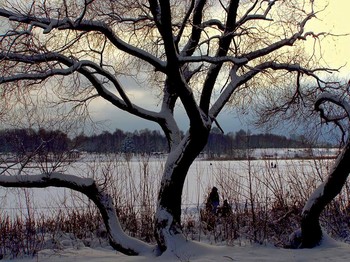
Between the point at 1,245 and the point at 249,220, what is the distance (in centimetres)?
A: 478

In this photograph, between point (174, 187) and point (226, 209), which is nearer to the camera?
point (174, 187)

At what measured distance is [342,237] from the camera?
852cm

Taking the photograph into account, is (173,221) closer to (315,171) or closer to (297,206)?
(297,206)

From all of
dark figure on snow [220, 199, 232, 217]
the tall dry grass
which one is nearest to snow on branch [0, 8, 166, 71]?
the tall dry grass

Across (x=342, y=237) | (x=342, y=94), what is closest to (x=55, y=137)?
(x=342, y=94)

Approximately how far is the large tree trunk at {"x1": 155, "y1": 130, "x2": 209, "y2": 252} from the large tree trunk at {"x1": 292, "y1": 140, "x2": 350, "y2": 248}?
6.68 feet

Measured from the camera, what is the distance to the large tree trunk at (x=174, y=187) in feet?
22.4

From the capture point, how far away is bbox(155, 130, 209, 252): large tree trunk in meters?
6.83

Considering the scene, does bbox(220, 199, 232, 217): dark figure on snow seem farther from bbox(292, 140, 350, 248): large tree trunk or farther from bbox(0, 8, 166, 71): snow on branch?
bbox(0, 8, 166, 71): snow on branch

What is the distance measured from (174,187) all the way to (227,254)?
1.34 meters

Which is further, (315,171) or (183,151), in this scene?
(315,171)

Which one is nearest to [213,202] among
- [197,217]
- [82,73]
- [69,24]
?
[197,217]

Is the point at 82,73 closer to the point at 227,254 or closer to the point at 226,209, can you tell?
the point at 227,254

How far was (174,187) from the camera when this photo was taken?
6992 millimetres
